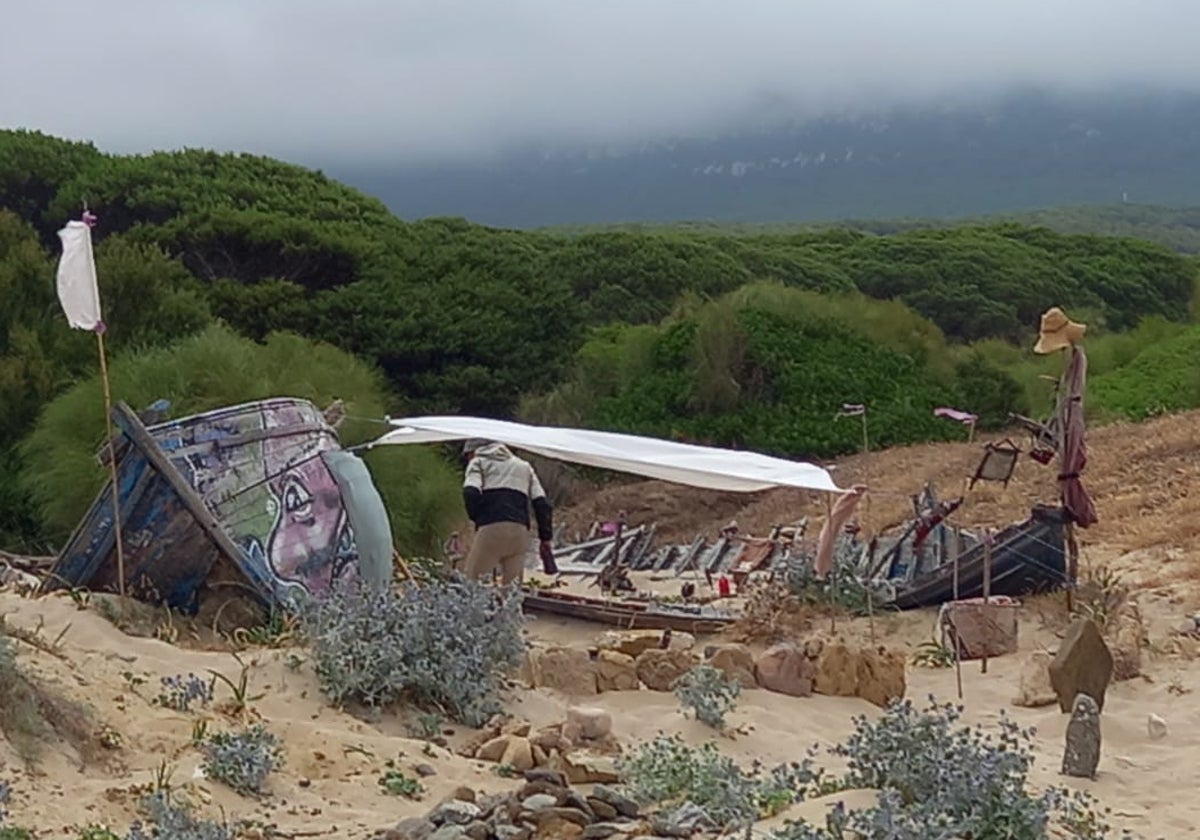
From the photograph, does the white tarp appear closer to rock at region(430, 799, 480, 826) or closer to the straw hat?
the straw hat

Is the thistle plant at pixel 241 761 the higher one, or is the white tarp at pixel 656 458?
the white tarp at pixel 656 458

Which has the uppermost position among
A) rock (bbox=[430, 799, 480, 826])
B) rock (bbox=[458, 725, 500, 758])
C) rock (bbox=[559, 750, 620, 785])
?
rock (bbox=[430, 799, 480, 826])

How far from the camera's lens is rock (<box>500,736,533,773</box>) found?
612 cm

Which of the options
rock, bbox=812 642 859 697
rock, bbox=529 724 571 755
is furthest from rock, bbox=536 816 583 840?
rock, bbox=812 642 859 697

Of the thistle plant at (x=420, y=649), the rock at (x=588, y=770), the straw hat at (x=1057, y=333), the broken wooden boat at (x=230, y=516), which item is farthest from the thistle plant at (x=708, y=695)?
the straw hat at (x=1057, y=333)

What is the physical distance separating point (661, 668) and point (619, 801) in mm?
2532

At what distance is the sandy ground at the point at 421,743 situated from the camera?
545 cm

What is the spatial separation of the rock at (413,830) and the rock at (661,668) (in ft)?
9.31

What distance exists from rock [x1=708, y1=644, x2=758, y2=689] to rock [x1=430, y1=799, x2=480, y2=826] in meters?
2.75

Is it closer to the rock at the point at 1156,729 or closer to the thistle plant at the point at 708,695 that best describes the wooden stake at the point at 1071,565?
the rock at the point at 1156,729

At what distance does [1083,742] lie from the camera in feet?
20.6

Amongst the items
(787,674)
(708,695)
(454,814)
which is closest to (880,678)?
(787,674)

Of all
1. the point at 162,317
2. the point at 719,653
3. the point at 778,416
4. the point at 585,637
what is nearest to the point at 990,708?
the point at 719,653

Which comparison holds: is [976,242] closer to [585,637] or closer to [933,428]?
[933,428]
